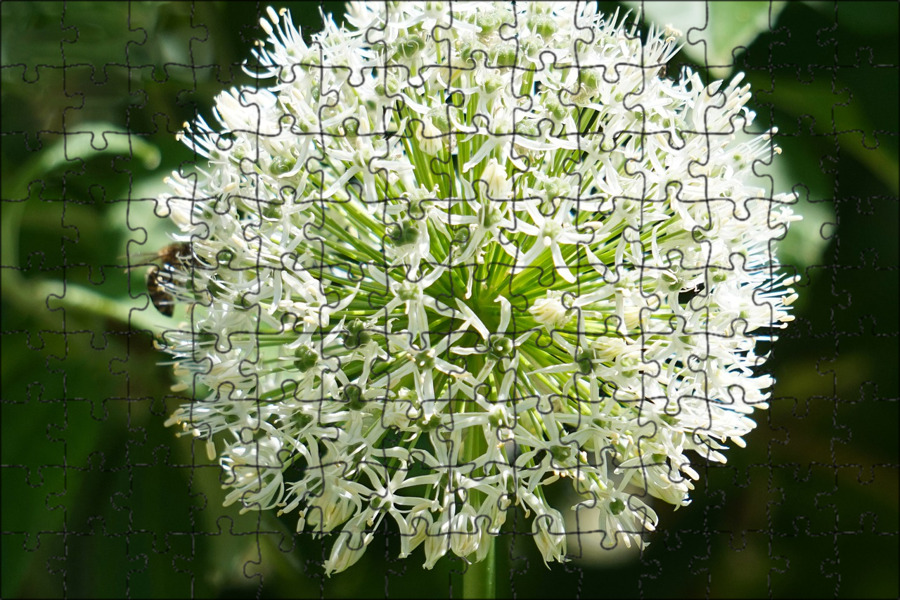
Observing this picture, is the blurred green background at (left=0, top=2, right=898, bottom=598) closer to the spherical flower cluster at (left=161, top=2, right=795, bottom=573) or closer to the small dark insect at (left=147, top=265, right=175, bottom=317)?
the small dark insect at (left=147, top=265, right=175, bottom=317)

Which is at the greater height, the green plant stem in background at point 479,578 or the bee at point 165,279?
the bee at point 165,279

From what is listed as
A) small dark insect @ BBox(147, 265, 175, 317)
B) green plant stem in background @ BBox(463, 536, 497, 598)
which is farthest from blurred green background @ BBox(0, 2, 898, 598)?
green plant stem in background @ BBox(463, 536, 497, 598)

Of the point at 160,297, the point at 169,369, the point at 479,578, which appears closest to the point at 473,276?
the point at 479,578

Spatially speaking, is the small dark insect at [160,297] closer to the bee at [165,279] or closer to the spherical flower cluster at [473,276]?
the bee at [165,279]

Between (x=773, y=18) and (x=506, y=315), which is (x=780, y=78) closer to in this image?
(x=773, y=18)

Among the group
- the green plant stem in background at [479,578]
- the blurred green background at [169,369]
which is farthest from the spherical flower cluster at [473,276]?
the blurred green background at [169,369]

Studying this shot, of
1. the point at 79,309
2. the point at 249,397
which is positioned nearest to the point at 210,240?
the point at 249,397
